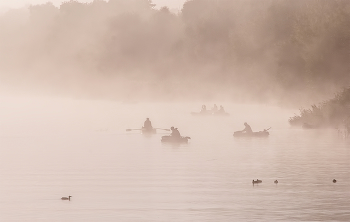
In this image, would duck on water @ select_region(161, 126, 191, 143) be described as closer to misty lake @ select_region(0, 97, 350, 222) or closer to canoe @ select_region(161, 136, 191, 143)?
canoe @ select_region(161, 136, 191, 143)

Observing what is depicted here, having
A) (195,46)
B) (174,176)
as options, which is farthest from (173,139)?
(195,46)

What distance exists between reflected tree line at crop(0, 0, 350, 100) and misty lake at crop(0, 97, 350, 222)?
9.87 meters

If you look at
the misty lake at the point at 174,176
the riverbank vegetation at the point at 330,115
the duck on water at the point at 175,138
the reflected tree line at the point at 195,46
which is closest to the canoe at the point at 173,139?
the duck on water at the point at 175,138

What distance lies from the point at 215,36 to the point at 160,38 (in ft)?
96.5

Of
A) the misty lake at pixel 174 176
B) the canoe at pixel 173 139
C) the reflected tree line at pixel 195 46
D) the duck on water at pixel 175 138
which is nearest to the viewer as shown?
the misty lake at pixel 174 176

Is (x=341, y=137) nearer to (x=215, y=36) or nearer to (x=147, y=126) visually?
(x=147, y=126)

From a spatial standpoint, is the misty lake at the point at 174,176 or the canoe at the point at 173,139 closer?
the misty lake at the point at 174,176

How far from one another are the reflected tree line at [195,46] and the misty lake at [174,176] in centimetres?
987

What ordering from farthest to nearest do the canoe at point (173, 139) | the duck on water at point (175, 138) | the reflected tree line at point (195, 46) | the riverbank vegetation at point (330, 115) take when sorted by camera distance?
the reflected tree line at point (195, 46)
the riverbank vegetation at point (330, 115)
the canoe at point (173, 139)
the duck on water at point (175, 138)

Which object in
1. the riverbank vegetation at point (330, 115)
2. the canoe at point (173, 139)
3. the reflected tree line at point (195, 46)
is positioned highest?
the reflected tree line at point (195, 46)

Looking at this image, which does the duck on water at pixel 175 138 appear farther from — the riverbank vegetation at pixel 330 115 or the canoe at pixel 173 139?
the riverbank vegetation at pixel 330 115

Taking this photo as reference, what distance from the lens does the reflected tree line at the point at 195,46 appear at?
78875 mm

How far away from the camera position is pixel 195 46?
12988 centimetres

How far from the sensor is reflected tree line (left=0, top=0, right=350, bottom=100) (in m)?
78.9
